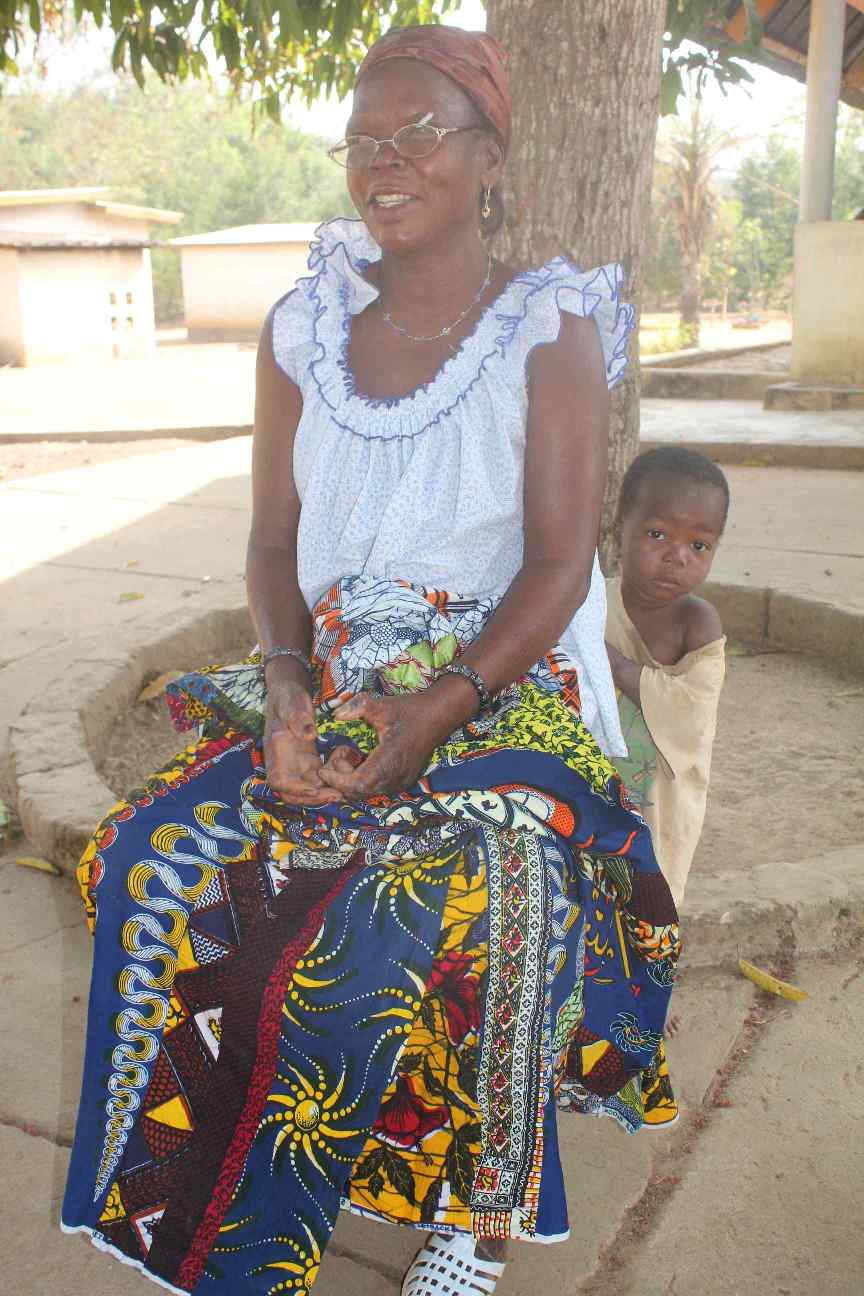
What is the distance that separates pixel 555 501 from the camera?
6.60ft

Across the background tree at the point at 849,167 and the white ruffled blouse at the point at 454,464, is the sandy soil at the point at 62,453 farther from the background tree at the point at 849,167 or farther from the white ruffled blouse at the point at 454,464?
the background tree at the point at 849,167

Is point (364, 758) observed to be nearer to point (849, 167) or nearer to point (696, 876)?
point (696, 876)

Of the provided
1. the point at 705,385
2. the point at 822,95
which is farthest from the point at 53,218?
the point at 822,95

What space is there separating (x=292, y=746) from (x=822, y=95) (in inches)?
434

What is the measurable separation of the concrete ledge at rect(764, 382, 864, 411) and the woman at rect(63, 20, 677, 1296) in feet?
28.6

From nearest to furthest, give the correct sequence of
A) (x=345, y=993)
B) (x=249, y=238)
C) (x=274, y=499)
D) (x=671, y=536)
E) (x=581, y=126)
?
(x=345, y=993), (x=274, y=499), (x=671, y=536), (x=581, y=126), (x=249, y=238)

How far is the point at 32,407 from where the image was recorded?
14102 millimetres

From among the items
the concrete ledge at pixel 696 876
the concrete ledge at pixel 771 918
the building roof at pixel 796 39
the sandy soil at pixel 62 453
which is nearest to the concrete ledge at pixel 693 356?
the building roof at pixel 796 39

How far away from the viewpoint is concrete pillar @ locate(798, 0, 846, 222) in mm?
10711

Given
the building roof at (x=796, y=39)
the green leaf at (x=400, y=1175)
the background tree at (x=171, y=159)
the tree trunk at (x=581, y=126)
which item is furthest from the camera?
the background tree at (x=171, y=159)

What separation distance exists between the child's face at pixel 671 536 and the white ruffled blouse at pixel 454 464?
374 millimetres

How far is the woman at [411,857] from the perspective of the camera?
1.68 m

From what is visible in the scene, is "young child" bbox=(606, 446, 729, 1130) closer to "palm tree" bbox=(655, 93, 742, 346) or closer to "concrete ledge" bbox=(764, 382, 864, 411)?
"concrete ledge" bbox=(764, 382, 864, 411)

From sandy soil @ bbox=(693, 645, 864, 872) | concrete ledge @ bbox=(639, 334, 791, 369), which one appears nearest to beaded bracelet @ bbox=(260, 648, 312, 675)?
sandy soil @ bbox=(693, 645, 864, 872)
